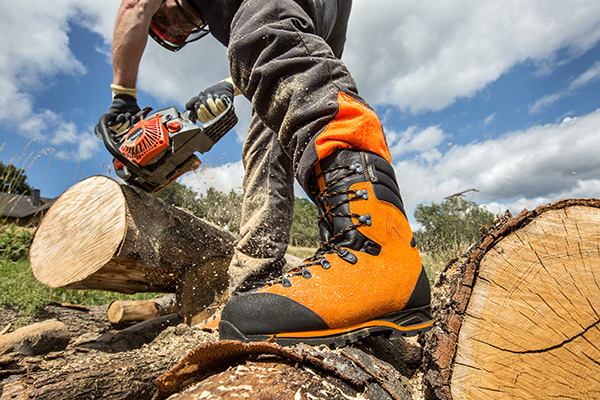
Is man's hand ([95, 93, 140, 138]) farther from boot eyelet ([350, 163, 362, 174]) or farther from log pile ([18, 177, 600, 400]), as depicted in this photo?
boot eyelet ([350, 163, 362, 174])

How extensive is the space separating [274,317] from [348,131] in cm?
57

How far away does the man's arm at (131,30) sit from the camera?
1542 millimetres

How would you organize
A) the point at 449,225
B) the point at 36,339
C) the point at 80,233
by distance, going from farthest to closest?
1. the point at 449,225
2. the point at 36,339
3. the point at 80,233

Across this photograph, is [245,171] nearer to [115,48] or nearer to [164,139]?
[164,139]

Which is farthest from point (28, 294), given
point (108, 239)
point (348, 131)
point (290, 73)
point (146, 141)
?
A: point (348, 131)

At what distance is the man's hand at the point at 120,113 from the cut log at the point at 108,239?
31 centimetres

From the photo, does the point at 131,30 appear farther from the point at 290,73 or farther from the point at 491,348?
the point at 491,348

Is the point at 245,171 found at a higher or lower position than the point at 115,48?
lower

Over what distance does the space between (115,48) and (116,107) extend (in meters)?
0.29

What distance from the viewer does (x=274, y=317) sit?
89 cm

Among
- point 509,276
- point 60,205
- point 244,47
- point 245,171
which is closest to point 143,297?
point 60,205

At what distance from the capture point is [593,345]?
2.67ft

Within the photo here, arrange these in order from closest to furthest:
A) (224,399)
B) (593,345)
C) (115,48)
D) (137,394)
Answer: (224,399) < (593,345) < (137,394) < (115,48)

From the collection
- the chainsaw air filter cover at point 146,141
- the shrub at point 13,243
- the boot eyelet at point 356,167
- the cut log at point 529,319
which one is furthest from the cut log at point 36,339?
the shrub at point 13,243
